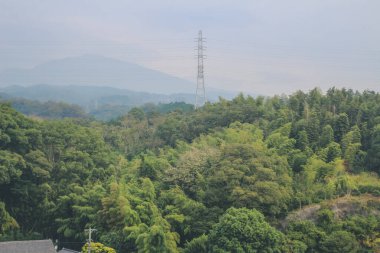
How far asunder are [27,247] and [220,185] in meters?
8.93

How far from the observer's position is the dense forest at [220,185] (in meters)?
20.1

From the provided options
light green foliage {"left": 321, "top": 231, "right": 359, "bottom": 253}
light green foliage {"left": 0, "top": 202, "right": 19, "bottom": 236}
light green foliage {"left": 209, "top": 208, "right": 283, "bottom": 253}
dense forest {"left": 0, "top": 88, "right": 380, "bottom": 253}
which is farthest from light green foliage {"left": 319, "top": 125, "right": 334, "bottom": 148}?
light green foliage {"left": 0, "top": 202, "right": 19, "bottom": 236}

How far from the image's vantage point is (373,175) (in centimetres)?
2411

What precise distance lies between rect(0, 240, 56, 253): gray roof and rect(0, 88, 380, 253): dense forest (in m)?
2.37

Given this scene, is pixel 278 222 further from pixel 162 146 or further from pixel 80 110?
pixel 80 110

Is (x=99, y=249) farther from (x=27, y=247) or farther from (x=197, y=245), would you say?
(x=197, y=245)

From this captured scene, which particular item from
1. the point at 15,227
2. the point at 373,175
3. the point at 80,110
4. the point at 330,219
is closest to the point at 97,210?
the point at 15,227

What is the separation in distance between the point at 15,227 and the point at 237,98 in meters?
18.2

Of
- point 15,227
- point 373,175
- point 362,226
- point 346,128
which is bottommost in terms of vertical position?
point 15,227

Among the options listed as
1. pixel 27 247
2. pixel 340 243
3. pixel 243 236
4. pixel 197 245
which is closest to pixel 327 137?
pixel 340 243

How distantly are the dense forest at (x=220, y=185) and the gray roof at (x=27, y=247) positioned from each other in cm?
237

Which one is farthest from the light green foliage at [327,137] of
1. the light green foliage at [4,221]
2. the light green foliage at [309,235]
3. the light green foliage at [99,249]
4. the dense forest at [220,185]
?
the light green foliage at [4,221]

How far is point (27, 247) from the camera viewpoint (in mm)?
20328

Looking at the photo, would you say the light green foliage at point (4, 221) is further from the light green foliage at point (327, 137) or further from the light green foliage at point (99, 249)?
the light green foliage at point (327, 137)
